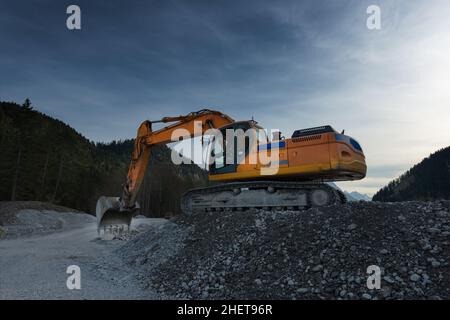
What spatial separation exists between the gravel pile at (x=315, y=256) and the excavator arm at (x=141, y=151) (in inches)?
187

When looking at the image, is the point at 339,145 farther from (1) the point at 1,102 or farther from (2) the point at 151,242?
(1) the point at 1,102

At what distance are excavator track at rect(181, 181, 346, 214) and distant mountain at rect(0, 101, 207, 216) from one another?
2263cm

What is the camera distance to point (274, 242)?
7.77m

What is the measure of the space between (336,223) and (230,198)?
15.1 ft

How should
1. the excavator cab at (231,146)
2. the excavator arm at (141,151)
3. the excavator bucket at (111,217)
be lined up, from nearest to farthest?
the excavator cab at (231,146)
the excavator arm at (141,151)
the excavator bucket at (111,217)

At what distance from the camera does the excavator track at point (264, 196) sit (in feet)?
33.2

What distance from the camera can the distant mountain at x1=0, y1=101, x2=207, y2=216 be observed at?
39.3 m

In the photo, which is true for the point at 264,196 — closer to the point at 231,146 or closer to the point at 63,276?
the point at 231,146

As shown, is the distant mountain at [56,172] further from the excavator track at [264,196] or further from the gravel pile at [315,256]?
the gravel pile at [315,256]

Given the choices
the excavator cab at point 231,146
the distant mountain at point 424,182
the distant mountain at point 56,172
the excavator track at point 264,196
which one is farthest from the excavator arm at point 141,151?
the distant mountain at point 424,182

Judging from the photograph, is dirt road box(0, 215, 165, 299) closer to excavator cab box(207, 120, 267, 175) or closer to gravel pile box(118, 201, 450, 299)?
gravel pile box(118, 201, 450, 299)

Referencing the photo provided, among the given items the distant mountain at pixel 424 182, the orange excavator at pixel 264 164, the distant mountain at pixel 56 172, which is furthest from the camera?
the distant mountain at pixel 424 182

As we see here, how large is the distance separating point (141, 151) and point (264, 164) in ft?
20.3

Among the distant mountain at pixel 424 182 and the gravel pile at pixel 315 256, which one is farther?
the distant mountain at pixel 424 182
